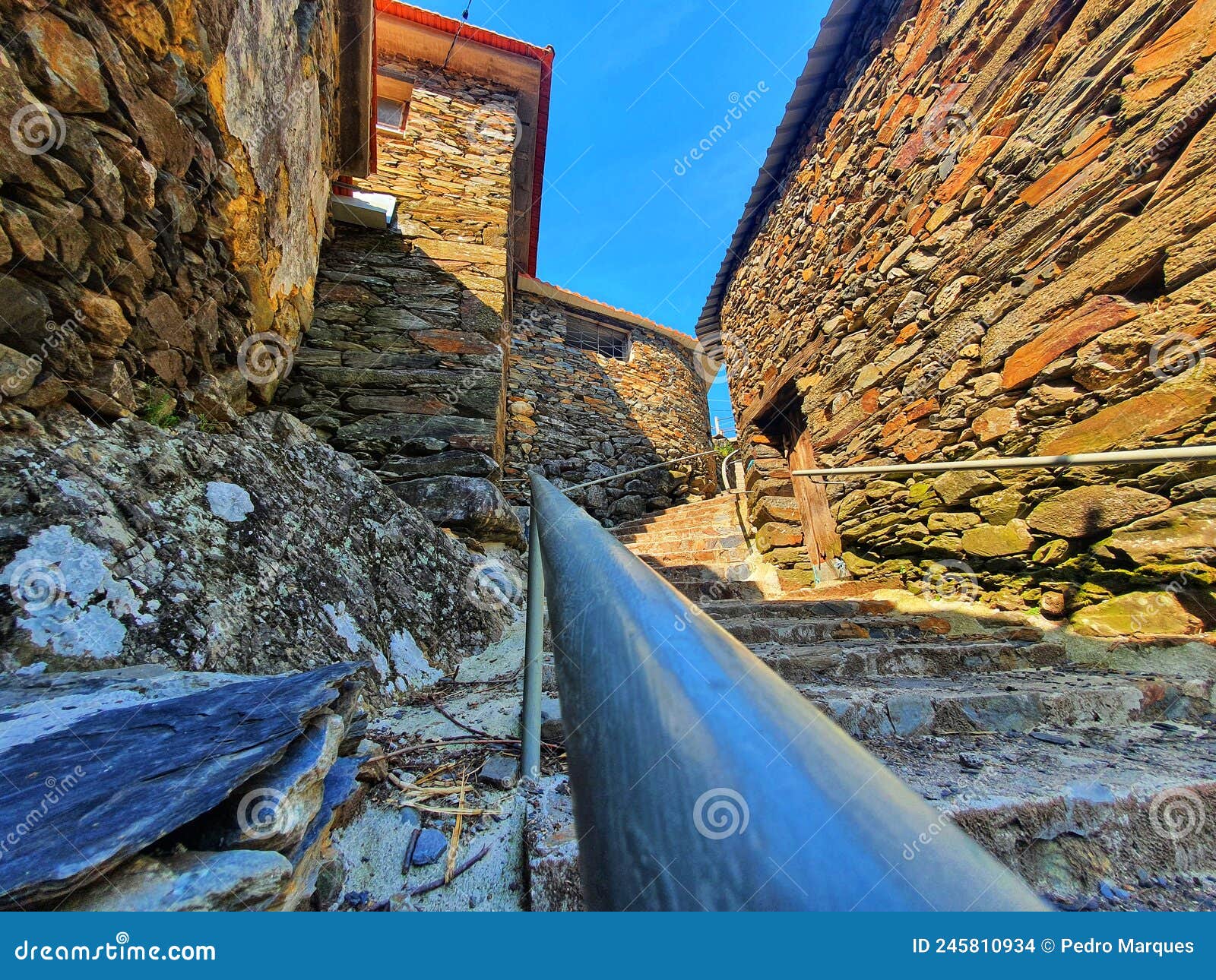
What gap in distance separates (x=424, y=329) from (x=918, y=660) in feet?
10.5

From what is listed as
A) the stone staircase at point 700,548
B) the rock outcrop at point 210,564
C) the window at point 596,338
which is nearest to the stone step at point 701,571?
the stone staircase at point 700,548

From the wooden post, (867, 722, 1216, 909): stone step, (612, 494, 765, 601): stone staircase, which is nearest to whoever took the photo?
(867, 722, 1216, 909): stone step

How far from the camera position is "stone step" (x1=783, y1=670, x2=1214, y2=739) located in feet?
4.25

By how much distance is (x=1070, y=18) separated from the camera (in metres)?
2.18

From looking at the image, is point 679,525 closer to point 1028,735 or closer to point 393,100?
point 1028,735

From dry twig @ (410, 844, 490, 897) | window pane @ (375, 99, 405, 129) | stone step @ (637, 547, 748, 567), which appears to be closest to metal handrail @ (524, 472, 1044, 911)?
dry twig @ (410, 844, 490, 897)

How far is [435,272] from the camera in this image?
3.32 meters

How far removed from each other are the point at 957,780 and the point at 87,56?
257 centimetres

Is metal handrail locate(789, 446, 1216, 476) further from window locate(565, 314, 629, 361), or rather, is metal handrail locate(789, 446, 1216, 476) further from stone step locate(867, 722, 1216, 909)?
window locate(565, 314, 629, 361)

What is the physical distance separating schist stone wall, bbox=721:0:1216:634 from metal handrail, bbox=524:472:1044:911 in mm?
2121

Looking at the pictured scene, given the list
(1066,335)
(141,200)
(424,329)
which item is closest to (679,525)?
(424,329)

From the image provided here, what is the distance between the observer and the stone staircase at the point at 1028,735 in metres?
0.83

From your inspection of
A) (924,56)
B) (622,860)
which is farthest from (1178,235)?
(622,860)

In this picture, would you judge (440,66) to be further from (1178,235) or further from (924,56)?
(1178,235)
